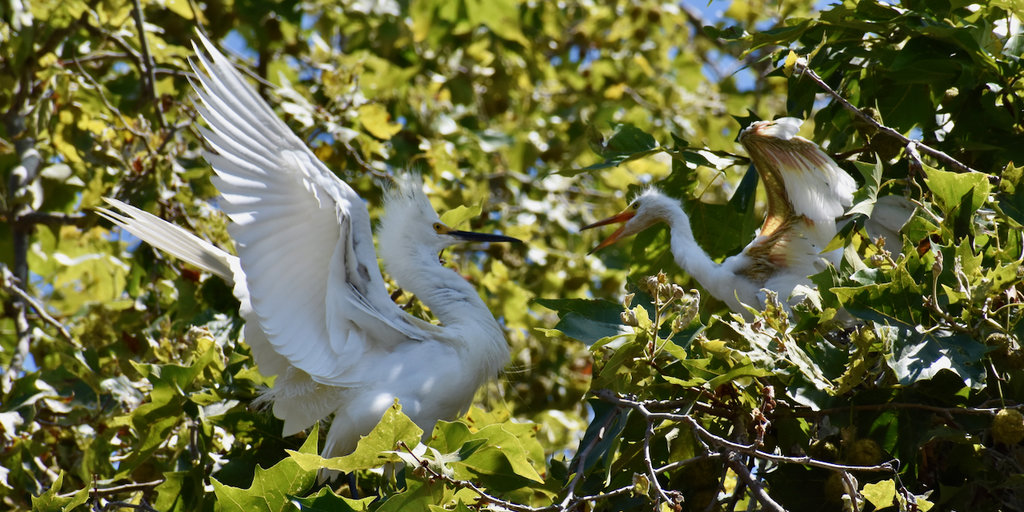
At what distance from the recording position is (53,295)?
197 inches

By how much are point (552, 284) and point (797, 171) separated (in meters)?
2.10

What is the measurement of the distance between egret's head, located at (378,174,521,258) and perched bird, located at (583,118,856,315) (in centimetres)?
80

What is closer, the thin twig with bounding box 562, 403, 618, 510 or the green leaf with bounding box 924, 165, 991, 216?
the thin twig with bounding box 562, 403, 618, 510

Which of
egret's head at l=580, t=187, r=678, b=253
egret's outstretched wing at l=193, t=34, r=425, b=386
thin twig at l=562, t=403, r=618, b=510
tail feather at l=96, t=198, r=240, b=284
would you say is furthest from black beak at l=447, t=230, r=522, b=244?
thin twig at l=562, t=403, r=618, b=510

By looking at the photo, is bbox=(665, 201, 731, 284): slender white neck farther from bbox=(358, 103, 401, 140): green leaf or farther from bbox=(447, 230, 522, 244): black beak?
bbox=(358, 103, 401, 140): green leaf

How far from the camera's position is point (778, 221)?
10.6 ft

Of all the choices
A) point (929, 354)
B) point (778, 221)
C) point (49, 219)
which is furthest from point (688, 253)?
point (49, 219)

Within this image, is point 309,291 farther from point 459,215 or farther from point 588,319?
point 588,319

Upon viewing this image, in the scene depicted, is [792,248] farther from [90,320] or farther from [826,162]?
[90,320]

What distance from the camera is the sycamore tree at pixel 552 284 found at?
201 cm

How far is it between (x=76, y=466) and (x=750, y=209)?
2370 mm

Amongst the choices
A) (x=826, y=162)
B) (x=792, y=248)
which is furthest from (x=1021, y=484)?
(x=792, y=248)

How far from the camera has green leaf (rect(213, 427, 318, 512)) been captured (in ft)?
6.73

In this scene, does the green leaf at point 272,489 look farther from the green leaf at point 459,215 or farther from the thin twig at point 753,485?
the green leaf at point 459,215
